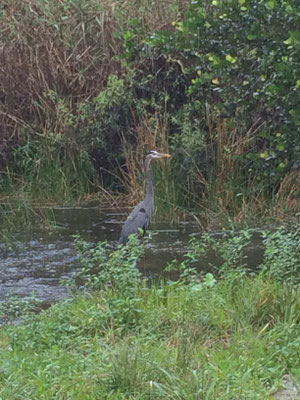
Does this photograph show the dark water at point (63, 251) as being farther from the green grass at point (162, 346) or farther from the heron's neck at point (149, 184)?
the green grass at point (162, 346)

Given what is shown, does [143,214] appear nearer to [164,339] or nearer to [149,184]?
[149,184]

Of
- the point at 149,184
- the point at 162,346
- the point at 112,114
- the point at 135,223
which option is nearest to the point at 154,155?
the point at 149,184

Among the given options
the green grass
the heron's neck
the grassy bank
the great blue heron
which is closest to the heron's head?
the great blue heron

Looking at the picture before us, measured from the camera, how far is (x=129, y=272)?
6.56m

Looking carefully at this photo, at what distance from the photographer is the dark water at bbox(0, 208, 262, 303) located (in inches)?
330

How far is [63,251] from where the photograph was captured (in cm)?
982

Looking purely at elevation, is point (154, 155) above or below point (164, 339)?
below

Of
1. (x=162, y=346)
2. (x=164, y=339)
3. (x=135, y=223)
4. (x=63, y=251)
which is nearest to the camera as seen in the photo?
(x=162, y=346)

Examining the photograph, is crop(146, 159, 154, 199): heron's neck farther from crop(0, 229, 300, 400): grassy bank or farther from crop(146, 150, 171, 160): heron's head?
crop(0, 229, 300, 400): grassy bank

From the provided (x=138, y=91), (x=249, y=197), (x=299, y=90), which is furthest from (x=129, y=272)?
(x=138, y=91)

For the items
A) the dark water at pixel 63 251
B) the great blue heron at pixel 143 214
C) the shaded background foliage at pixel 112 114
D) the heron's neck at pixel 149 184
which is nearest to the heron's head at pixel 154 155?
the great blue heron at pixel 143 214

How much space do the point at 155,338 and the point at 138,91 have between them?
24.5ft

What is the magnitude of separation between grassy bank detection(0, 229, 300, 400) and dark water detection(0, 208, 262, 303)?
1.21m

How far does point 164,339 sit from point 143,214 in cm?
448
